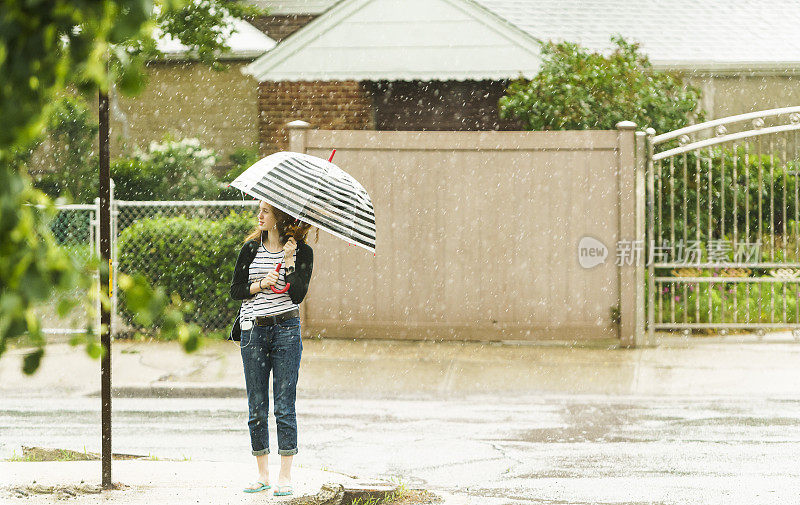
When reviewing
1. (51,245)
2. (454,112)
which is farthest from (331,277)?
(51,245)

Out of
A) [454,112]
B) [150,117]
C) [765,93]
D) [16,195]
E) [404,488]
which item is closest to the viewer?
[16,195]

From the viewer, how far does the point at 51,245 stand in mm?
2166

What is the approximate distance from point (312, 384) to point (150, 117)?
531 inches

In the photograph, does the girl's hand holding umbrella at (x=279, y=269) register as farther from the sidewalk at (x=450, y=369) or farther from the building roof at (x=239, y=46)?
the building roof at (x=239, y=46)

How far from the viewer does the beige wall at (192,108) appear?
2183 cm

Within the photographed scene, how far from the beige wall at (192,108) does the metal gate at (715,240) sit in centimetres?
1018

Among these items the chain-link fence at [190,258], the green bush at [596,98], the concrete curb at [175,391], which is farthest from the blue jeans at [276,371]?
the green bush at [596,98]

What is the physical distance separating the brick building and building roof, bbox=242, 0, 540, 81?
2cm

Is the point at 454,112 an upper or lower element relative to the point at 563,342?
upper

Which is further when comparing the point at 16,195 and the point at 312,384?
the point at 312,384

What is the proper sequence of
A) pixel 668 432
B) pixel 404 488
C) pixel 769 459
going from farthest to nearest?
pixel 668 432 → pixel 769 459 → pixel 404 488

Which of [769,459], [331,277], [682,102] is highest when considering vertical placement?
[682,102]

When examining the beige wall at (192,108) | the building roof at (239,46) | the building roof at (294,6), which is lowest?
the beige wall at (192,108)

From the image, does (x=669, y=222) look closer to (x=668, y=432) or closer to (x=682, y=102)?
(x=682, y=102)
